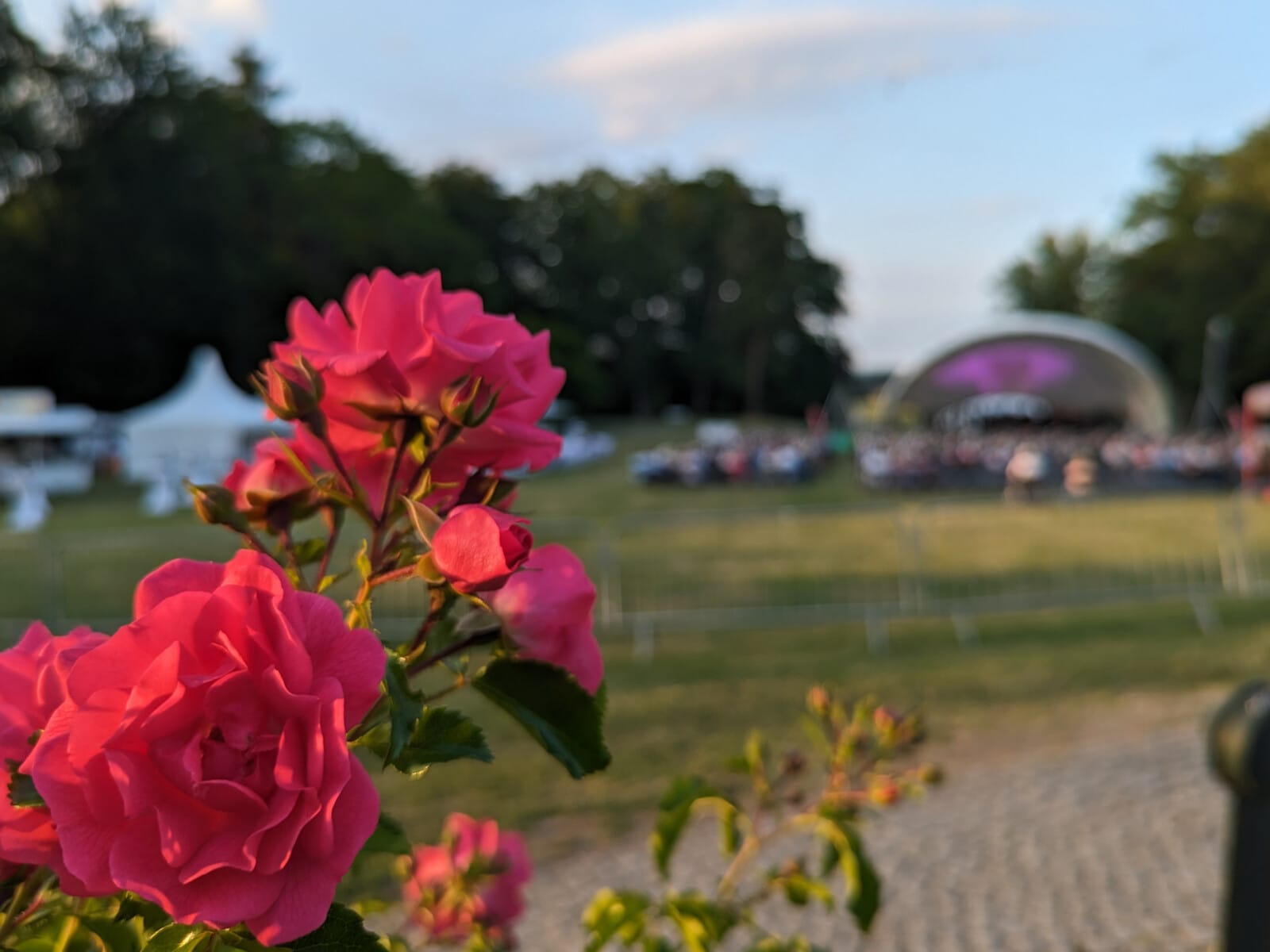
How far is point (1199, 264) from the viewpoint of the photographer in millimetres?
52406

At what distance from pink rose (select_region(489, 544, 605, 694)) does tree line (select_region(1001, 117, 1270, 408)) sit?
5775 centimetres

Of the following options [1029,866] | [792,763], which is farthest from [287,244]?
[792,763]

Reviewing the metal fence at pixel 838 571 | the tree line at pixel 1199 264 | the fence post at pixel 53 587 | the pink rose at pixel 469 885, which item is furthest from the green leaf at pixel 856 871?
the tree line at pixel 1199 264

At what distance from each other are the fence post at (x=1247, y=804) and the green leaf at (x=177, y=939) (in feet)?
6.06

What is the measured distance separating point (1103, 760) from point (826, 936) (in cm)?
272

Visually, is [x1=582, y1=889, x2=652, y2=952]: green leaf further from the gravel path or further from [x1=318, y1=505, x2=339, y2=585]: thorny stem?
the gravel path

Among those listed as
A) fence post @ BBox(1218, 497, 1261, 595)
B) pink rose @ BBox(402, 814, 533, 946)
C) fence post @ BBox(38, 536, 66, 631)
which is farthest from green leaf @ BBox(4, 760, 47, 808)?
fence post @ BBox(1218, 497, 1261, 595)

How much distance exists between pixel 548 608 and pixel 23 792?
0.32 m

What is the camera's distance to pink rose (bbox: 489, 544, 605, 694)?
73cm

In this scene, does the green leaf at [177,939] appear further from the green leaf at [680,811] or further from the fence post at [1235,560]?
the fence post at [1235,560]

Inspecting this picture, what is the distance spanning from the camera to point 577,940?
4.39 m

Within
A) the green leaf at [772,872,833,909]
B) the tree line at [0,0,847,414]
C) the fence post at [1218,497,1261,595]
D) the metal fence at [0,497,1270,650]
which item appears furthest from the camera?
the tree line at [0,0,847,414]

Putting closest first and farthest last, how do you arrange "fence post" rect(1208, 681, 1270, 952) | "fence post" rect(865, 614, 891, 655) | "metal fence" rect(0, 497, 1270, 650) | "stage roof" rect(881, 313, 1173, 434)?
"fence post" rect(1208, 681, 1270, 952) → "fence post" rect(865, 614, 891, 655) → "metal fence" rect(0, 497, 1270, 650) → "stage roof" rect(881, 313, 1173, 434)

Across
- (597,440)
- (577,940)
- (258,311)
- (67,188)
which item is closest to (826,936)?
(577,940)
